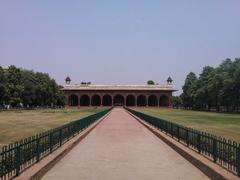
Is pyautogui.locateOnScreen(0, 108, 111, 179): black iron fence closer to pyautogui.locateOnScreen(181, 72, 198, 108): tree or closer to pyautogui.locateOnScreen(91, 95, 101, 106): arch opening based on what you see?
pyautogui.locateOnScreen(181, 72, 198, 108): tree

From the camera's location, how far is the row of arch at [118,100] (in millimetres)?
121281

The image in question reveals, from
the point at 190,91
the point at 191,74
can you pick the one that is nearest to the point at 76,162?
the point at 190,91

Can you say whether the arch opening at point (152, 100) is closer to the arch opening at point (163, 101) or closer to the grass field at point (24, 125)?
the arch opening at point (163, 101)

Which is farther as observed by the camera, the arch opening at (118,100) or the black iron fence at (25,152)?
the arch opening at (118,100)

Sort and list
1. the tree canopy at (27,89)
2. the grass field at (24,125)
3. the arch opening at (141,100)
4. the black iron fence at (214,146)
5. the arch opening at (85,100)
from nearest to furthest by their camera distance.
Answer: the black iron fence at (214,146)
the grass field at (24,125)
the tree canopy at (27,89)
the arch opening at (85,100)
the arch opening at (141,100)

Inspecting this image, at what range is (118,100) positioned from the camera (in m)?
129

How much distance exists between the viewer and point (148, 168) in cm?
1205

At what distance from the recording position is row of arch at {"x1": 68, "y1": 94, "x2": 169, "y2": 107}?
121281 millimetres

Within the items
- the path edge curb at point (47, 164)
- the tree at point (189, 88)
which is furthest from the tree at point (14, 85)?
the path edge curb at point (47, 164)

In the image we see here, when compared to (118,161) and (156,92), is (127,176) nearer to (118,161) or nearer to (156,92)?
(118,161)

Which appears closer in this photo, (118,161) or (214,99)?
(118,161)

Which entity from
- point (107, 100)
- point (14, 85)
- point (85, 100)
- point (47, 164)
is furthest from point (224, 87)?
point (85, 100)

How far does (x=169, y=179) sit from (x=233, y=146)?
6.40 feet

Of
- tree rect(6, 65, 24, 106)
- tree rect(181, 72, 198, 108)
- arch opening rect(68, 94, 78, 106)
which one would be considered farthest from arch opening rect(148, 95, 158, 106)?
tree rect(6, 65, 24, 106)
